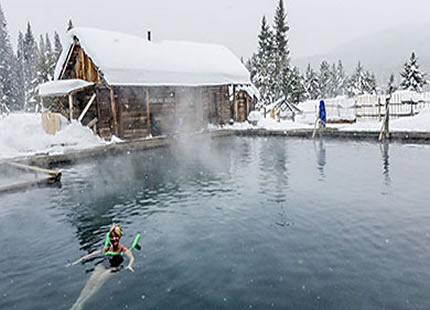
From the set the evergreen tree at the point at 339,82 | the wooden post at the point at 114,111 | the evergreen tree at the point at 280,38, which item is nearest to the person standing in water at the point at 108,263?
the wooden post at the point at 114,111

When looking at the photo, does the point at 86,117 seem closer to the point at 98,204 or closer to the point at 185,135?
the point at 185,135

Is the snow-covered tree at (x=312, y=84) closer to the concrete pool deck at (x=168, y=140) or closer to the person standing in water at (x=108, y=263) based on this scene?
the concrete pool deck at (x=168, y=140)

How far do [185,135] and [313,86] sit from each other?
66076mm

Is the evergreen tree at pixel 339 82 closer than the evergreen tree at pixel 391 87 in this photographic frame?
No

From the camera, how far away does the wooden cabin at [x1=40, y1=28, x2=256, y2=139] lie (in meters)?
22.9

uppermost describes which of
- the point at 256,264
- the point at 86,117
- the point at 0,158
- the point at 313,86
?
the point at 313,86

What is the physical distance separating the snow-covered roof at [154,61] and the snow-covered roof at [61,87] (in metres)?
1.61

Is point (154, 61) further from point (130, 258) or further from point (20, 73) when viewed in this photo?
point (20, 73)

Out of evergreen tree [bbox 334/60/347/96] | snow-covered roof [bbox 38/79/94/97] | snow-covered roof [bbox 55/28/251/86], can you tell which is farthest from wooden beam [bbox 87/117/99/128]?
Answer: evergreen tree [bbox 334/60/347/96]

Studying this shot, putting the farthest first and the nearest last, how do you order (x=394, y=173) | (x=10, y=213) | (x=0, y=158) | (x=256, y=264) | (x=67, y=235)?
(x=0, y=158), (x=394, y=173), (x=10, y=213), (x=67, y=235), (x=256, y=264)

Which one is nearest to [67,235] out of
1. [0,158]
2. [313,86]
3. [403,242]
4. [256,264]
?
[256,264]

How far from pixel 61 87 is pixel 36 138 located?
149 inches

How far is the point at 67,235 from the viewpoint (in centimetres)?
874

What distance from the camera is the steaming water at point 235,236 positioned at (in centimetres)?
595
